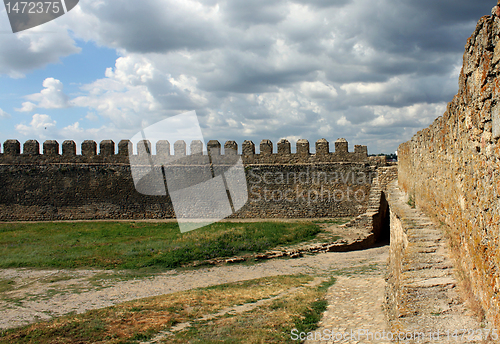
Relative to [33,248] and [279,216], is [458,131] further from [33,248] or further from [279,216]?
[279,216]

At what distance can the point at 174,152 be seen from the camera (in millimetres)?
17188

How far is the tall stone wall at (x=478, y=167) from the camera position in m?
2.09

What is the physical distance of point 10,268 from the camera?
9367 millimetres

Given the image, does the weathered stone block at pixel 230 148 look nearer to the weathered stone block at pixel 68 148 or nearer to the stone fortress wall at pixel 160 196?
the stone fortress wall at pixel 160 196

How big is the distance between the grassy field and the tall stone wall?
2.40 metres

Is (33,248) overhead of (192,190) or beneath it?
beneath

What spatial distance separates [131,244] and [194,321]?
22.8 feet

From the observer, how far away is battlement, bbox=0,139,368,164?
16094mm

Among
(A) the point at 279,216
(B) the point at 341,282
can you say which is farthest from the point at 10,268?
(A) the point at 279,216

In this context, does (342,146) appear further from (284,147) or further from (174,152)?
(174,152)

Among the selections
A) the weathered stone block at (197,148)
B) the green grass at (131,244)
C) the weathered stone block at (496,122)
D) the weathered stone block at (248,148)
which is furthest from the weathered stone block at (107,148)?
the weathered stone block at (496,122)

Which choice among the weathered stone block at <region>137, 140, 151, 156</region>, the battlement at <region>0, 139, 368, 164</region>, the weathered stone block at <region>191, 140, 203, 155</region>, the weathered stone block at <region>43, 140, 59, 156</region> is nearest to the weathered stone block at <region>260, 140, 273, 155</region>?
the battlement at <region>0, 139, 368, 164</region>

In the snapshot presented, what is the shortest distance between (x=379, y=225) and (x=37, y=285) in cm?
1011

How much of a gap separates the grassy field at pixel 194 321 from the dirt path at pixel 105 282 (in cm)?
63
